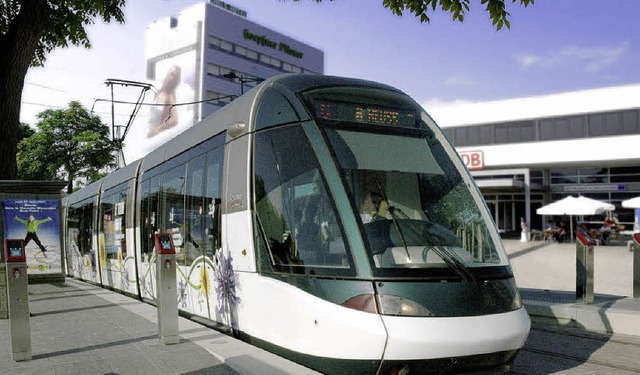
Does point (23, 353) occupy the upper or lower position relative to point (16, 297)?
lower

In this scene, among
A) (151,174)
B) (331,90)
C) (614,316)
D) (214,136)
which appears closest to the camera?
(331,90)

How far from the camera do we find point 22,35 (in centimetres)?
998

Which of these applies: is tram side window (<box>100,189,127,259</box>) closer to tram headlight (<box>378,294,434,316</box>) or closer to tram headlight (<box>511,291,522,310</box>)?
tram headlight (<box>378,294,434,316</box>)

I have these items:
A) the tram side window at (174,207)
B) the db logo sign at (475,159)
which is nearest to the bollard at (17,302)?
the tram side window at (174,207)

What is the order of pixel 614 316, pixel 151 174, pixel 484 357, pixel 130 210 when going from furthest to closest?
pixel 130 210
pixel 151 174
pixel 614 316
pixel 484 357

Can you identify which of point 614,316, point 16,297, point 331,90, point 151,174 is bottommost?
point 614,316

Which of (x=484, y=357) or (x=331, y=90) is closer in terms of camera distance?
(x=484, y=357)

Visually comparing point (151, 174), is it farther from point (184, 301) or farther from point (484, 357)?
point (484, 357)

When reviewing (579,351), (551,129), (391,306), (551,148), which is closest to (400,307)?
(391,306)

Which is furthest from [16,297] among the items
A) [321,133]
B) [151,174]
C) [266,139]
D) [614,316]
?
[614,316]

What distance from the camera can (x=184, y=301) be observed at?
7699 mm

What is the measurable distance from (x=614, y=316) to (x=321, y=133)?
17.3 feet

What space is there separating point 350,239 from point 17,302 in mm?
3739

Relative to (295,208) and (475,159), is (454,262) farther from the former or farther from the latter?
(475,159)
